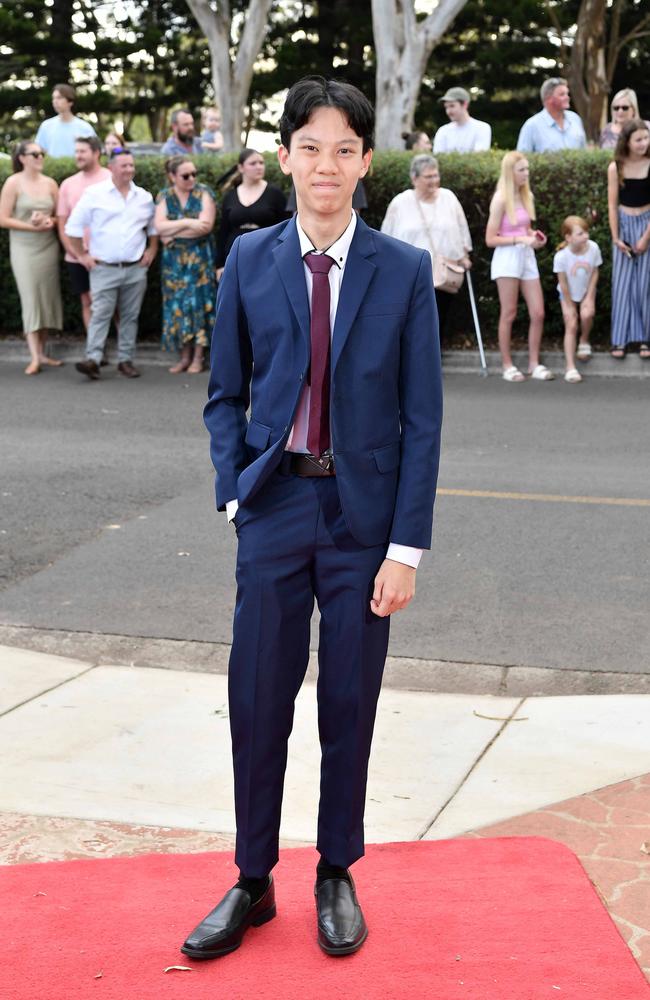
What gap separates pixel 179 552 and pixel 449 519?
1569 millimetres

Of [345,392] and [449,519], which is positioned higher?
[345,392]

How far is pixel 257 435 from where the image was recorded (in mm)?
3293

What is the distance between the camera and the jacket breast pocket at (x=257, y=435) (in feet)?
10.7

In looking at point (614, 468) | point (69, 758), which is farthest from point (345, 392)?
point (614, 468)

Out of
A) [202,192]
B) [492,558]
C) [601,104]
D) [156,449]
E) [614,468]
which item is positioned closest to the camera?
[492,558]

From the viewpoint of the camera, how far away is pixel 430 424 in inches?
129

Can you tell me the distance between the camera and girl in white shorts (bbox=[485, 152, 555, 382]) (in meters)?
12.2

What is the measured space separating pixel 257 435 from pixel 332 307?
356mm

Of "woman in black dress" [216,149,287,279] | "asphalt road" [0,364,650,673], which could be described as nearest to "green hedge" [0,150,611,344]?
"woman in black dress" [216,149,287,279]

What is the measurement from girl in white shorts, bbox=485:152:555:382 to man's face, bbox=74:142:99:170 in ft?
12.5

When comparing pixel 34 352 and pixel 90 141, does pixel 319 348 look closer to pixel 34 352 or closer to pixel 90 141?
pixel 90 141

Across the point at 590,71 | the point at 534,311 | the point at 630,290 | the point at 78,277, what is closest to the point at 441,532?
the point at 534,311

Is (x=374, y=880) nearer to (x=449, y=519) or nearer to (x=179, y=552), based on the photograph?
(x=179, y=552)

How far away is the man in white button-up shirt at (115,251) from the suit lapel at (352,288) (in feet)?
31.9
